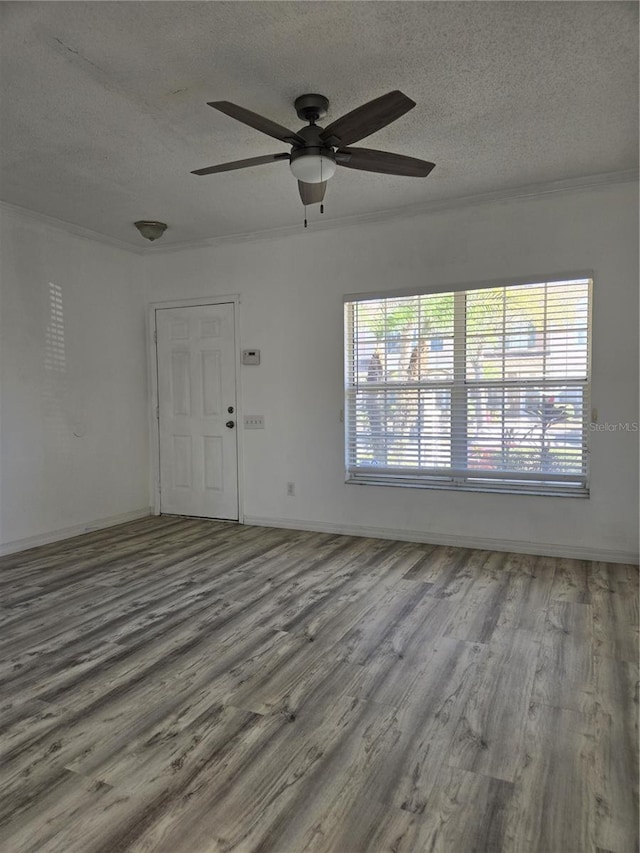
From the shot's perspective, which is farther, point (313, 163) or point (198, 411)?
point (198, 411)

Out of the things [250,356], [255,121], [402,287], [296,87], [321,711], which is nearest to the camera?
[321,711]

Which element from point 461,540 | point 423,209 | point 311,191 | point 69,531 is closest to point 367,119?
point 311,191

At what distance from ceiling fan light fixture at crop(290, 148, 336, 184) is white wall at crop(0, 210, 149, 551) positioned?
2.80 metres

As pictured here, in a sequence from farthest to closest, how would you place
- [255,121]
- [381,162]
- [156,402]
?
1. [156,402]
2. [381,162]
3. [255,121]

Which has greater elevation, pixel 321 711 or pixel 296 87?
pixel 296 87

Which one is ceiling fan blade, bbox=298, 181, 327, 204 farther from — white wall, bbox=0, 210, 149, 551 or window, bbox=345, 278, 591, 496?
white wall, bbox=0, 210, 149, 551

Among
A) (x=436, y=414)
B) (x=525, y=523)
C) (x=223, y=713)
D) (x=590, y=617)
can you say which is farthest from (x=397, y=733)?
(x=436, y=414)

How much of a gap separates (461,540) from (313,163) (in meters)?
3.05

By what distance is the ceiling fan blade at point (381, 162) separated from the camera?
273cm

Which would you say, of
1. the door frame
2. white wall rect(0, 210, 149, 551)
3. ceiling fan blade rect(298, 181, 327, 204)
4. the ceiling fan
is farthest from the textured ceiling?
the door frame

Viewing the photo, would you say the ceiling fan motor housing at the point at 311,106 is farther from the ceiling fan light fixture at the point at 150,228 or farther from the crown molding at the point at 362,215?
the ceiling fan light fixture at the point at 150,228

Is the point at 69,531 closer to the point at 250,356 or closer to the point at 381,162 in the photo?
the point at 250,356

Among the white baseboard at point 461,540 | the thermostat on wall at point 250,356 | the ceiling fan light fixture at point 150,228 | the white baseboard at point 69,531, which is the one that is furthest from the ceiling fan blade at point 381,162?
the white baseboard at point 69,531

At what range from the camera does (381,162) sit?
2.83 metres
